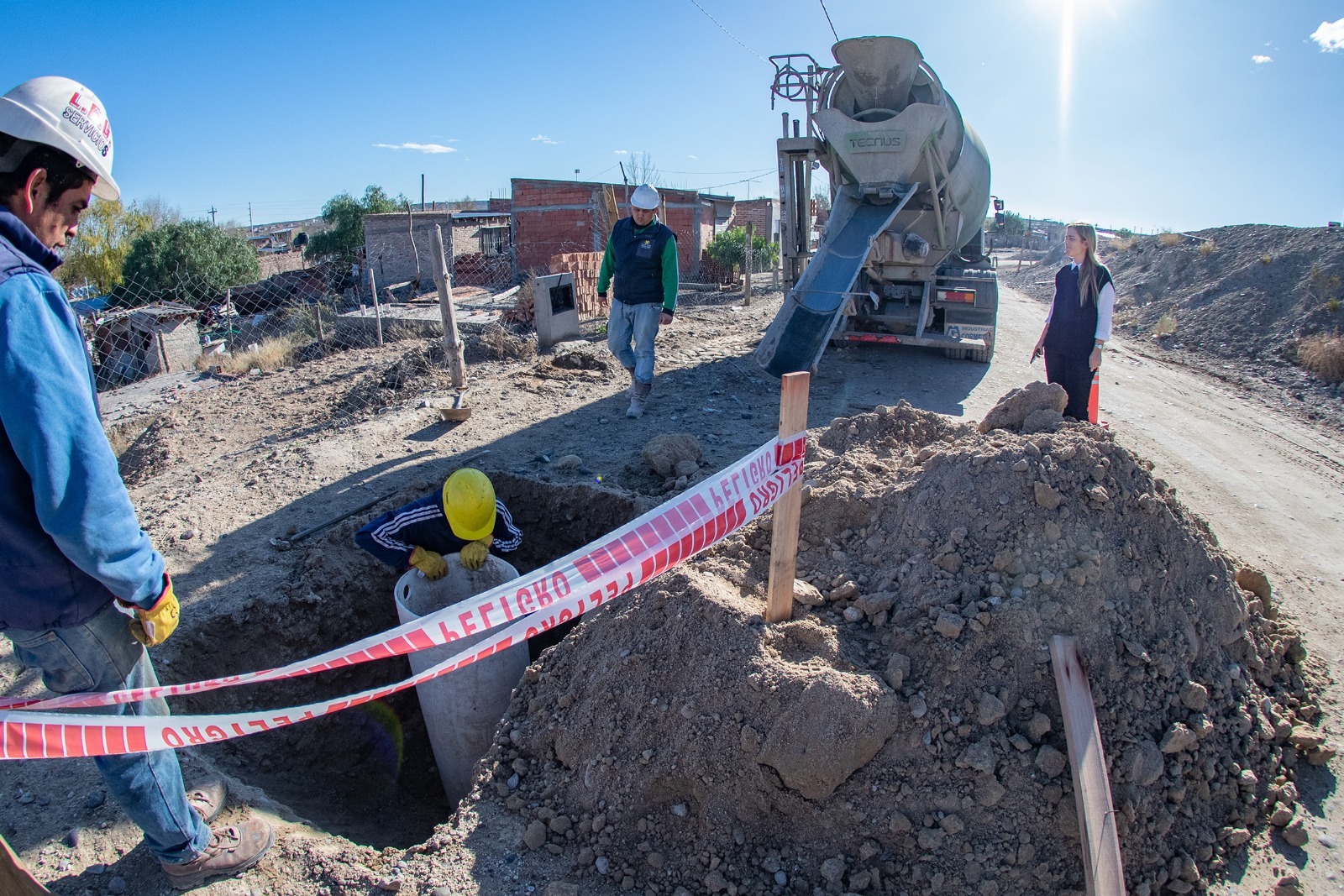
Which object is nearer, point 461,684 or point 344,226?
point 461,684

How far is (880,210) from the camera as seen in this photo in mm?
8383

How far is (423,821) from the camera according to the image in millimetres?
3789

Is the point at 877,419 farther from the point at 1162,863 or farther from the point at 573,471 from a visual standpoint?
the point at 1162,863

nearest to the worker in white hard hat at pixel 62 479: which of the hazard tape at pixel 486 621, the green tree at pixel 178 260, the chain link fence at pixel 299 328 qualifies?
the hazard tape at pixel 486 621

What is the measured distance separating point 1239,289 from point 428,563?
15793 millimetres

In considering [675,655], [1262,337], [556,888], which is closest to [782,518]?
[675,655]

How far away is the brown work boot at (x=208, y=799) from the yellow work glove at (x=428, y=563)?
1.12 m

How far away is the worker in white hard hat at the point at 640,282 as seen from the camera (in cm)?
621

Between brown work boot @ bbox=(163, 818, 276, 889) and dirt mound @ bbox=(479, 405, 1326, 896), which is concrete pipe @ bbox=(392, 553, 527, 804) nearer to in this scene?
dirt mound @ bbox=(479, 405, 1326, 896)

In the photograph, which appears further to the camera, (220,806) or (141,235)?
(141,235)

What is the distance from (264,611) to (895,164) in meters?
7.16

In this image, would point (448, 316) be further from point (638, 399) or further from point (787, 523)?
point (787, 523)

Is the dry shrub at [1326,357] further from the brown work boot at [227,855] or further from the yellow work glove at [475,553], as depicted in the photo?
the brown work boot at [227,855]

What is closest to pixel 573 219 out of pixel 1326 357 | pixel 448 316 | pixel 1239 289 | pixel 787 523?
pixel 1239 289
